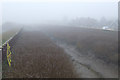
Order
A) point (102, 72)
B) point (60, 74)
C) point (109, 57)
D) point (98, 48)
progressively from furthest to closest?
1. point (98, 48)
2. point (109, 57)
3. point (102, 72)
4. point (60, 74)

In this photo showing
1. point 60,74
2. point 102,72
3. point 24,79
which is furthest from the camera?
point 102,72

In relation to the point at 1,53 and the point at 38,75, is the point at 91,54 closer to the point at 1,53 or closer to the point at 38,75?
the point at 38,75

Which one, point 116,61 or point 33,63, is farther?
point 116,61

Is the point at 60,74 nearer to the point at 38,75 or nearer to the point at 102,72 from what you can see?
the point at 38,75

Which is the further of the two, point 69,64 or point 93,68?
point 93,68

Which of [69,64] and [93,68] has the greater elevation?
[69,64]

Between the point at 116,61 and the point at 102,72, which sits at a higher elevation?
the point at 116,61

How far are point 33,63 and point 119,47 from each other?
30.9ft

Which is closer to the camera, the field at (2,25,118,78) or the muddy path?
the field at (2,25,118,78)

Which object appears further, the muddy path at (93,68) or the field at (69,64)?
the muddy path at (93,68)

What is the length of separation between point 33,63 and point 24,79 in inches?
111

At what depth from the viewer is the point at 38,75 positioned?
9312 mm

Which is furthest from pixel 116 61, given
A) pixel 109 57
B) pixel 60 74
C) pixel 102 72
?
pixel 60 74

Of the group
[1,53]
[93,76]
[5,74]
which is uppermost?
[1,53]
